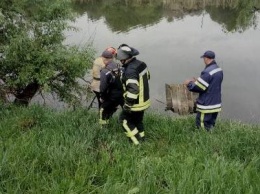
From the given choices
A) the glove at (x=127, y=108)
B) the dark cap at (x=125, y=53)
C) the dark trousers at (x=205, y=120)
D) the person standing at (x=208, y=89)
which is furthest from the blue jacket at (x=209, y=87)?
the dark cap at (x=125, y=53)

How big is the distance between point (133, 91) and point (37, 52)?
18.5ft

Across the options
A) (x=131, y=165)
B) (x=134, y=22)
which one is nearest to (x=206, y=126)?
(x=131, y=165)

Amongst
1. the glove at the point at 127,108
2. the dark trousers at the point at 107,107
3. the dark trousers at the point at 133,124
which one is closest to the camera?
the glove at the point at 127,108

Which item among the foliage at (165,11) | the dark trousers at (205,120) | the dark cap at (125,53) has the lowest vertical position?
the foliage at (165,11)

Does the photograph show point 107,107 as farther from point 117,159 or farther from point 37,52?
point 37,52

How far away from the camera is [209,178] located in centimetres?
460

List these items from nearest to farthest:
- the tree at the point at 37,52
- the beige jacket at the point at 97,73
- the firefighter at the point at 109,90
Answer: the firefighter at the point at 109,90, the beige jacket at the point at 97,73, the tree at the point at 37,52

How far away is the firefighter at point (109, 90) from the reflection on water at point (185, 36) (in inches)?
259

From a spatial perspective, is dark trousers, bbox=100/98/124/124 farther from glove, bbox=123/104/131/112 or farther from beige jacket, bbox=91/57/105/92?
beige jacket, bbox=91/57/105/92

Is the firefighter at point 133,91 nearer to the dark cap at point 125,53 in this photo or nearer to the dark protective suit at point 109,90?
the dark cap at point 125,53

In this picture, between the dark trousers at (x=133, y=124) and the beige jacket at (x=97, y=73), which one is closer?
the dark trousers at (x=133, y=124)

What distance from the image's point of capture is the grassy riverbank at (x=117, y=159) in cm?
445

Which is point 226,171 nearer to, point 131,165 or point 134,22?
point 131,165

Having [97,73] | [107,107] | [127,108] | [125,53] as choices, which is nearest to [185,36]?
[97,73]
